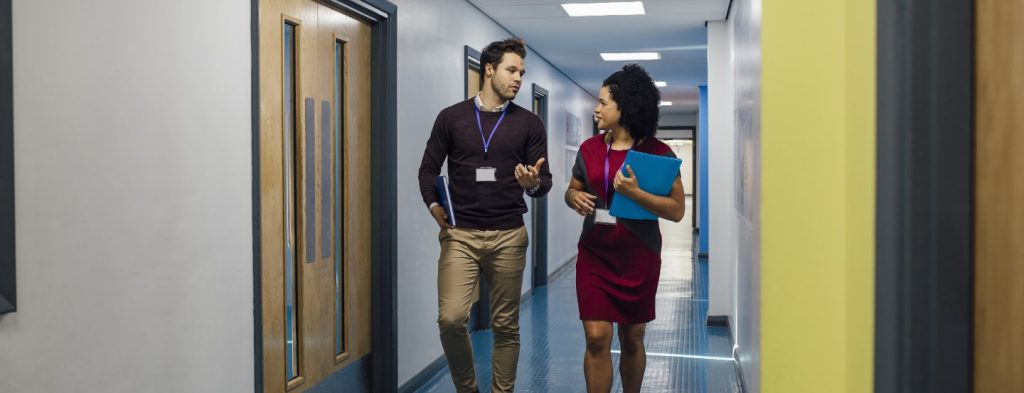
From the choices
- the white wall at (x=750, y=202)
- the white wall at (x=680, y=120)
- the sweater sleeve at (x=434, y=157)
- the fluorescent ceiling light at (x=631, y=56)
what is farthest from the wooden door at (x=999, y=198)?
the white wall at (x=680, y=120)

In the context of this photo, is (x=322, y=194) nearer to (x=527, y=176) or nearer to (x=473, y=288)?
(x=473, y=288)

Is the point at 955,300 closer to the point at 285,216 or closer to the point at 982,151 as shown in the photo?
the point at 982,151

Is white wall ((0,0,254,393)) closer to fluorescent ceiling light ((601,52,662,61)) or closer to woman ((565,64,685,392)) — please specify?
woman ((565,64,685,392))

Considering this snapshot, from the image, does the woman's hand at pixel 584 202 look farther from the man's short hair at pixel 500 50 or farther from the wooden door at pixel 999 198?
the wooden door at pixel 999 198

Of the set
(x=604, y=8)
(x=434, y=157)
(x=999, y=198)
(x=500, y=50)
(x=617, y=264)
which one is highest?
(x=604, y=8)

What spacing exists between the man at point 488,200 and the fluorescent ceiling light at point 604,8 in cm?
253

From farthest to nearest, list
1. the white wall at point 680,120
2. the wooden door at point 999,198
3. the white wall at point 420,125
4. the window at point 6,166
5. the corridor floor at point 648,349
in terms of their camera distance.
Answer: the white wall at point 680,120
the corridor floor at point 648,349
the white wall at point 420,125
the window at point 6,166
the wooden door at point 999,198

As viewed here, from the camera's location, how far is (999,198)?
93 centimetres

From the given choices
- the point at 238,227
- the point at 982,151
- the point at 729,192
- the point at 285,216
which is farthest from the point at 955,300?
the point at 729,192

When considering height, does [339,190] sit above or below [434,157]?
below

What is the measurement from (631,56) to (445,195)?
5.83 m

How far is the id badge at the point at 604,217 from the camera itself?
3.10 metres

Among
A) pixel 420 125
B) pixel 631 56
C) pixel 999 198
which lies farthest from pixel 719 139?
pixel 999 198

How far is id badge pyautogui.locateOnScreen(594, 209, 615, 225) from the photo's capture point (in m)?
3.10
